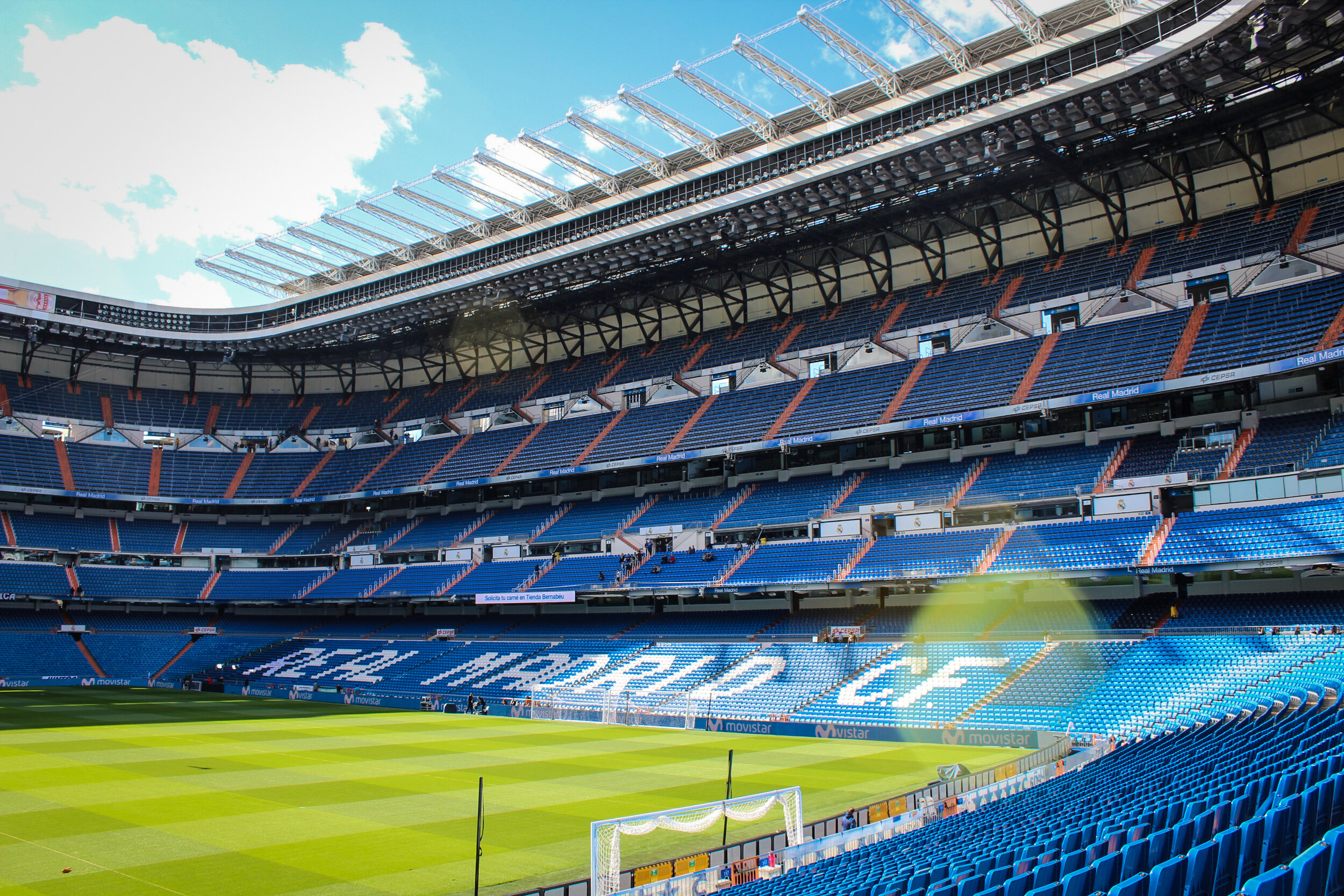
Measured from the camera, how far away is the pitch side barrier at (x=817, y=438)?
34594 mm

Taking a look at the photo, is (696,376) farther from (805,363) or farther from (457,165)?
(457,165)

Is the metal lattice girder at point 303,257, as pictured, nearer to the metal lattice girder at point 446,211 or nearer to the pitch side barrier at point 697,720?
the metal lattice girder at point 446,211

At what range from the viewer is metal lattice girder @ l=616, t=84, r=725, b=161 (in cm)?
3850

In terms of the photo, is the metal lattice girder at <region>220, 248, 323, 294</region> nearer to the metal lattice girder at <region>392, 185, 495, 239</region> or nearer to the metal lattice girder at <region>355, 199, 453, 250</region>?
the metal lattice girder at <region>355, 199, 453, 250</region>

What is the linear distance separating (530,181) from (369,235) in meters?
11.2

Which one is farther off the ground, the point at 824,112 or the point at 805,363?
the point at 824,112

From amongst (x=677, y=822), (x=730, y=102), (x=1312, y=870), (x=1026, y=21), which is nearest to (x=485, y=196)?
(x=730, y=102)

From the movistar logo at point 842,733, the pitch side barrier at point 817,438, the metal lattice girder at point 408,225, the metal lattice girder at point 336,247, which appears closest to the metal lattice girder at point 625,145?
the metal lattice girder at point 408,225

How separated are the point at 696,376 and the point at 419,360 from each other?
27.2 m

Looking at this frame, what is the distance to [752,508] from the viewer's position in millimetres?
49719

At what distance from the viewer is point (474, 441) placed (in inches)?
2520

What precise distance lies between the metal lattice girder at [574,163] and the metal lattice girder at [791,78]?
10782 millimetres

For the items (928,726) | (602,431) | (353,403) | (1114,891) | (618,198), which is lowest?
(928,726)

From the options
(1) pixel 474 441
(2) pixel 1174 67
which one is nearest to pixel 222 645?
(1) pixel 474 441
